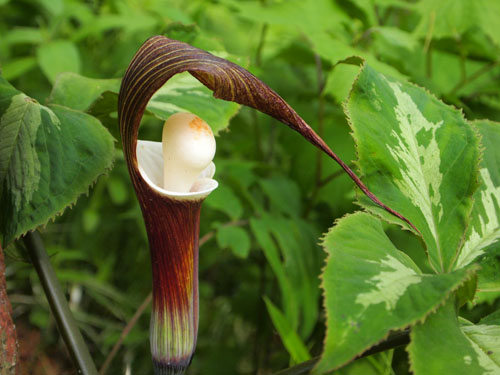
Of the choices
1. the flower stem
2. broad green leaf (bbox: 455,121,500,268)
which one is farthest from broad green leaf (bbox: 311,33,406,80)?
the flower stem

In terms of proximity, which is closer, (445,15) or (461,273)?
(461,273)

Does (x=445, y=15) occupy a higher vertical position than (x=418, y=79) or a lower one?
higher

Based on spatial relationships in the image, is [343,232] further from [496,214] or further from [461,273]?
[496,214]

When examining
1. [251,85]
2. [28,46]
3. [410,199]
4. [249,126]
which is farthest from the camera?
[28,46]

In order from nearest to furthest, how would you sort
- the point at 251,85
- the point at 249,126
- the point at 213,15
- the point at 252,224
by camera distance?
the point at 251,85 < the point at 252,224 < the point at 249,126 < the point at 213,15

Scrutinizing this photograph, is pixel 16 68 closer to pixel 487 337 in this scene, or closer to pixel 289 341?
pixel 289 341

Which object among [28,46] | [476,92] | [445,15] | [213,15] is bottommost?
[28,46]

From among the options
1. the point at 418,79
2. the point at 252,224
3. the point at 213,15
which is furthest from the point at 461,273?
the point at 213,15

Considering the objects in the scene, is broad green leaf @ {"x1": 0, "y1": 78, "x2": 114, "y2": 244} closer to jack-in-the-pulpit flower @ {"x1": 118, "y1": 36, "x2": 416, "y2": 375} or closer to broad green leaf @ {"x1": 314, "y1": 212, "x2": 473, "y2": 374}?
jack-in-the-pulpit flower @ {"x1": 118, "y1": 36, "x2": 416, "y2": 375}
